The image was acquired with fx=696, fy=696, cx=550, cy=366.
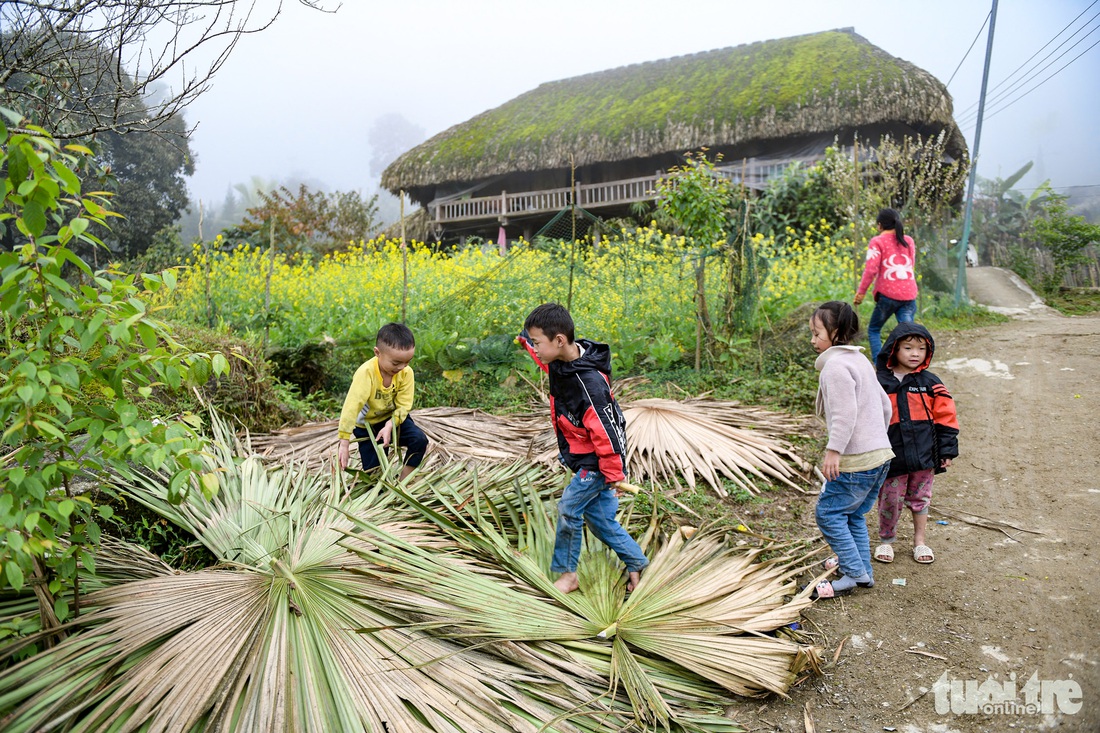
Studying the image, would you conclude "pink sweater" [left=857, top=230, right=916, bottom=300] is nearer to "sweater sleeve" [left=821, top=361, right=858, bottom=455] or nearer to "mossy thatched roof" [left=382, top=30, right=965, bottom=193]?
"sweater sleeve" [left=821, top=361, right=858, bottom=455]

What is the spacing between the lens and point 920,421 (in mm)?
3516

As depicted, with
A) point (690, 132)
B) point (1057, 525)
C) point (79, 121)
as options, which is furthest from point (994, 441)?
point (690, 132)

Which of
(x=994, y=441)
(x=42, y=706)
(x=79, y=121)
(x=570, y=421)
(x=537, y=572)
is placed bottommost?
(x=994, y=441)

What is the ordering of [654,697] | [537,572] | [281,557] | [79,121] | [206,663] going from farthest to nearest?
[79,121] → [537,572] → [281,557] → [654,697] → [206,663]

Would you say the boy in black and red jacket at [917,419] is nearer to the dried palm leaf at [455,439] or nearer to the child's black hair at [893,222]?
the dried palm leaf at [455,439]

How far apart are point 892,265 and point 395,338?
179 inches

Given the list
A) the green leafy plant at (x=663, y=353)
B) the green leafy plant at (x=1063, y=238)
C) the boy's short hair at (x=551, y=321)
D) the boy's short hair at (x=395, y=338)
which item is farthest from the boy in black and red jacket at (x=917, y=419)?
the green leafy plant at (x=1063, y=238)

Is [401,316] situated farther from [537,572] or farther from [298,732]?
[298,732]

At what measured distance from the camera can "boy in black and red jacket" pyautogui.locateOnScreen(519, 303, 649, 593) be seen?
9.86 feet

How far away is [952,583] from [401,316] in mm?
5474

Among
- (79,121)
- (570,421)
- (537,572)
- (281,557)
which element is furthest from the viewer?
(79,121)

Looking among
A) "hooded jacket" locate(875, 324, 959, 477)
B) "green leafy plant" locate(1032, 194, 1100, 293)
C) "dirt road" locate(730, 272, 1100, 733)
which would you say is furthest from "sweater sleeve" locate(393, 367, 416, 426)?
"green leafy plant" locate(1032, 194, 1100, 293)

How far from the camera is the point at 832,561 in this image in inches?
139

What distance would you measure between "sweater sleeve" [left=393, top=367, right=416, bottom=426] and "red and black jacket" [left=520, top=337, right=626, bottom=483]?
3.54ft
